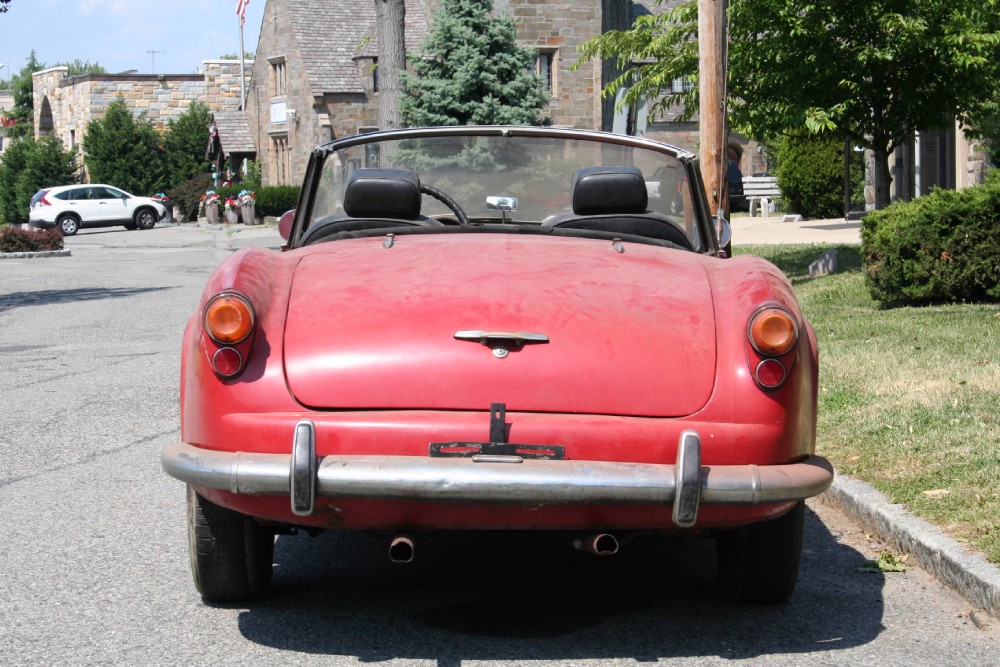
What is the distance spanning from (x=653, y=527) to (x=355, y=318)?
3.56ft

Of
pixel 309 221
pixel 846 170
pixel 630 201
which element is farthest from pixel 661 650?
pixel 846 170

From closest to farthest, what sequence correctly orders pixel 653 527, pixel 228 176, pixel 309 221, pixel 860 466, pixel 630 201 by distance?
1. pixel 653 527
2. pixel 630 201
3. pixel 309 221
4. pixel 860 466
5. pixel 228 176

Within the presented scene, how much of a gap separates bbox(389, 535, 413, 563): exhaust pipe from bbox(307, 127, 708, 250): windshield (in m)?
1.89

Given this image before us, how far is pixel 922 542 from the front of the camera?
501 cm

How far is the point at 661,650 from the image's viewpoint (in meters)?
4.09

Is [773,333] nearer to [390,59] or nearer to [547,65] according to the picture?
[390,59]

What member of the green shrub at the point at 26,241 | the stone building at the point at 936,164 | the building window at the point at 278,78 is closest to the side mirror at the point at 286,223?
the stone building at the point at 936,164

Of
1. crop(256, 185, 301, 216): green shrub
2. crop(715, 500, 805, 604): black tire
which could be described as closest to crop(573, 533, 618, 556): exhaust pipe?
crop(715, 500, 805, 604): black tire

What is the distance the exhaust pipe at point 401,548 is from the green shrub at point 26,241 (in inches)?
1100

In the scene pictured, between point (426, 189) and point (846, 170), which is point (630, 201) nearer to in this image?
point (426, 189)

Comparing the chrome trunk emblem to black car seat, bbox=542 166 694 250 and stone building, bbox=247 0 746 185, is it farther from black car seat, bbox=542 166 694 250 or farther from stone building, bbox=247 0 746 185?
stone building, bbox=247 0 746 185

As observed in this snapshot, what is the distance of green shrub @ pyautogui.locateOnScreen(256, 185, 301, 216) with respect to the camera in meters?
44.1

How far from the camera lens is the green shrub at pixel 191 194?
169 feet

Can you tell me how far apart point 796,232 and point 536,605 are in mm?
23334
